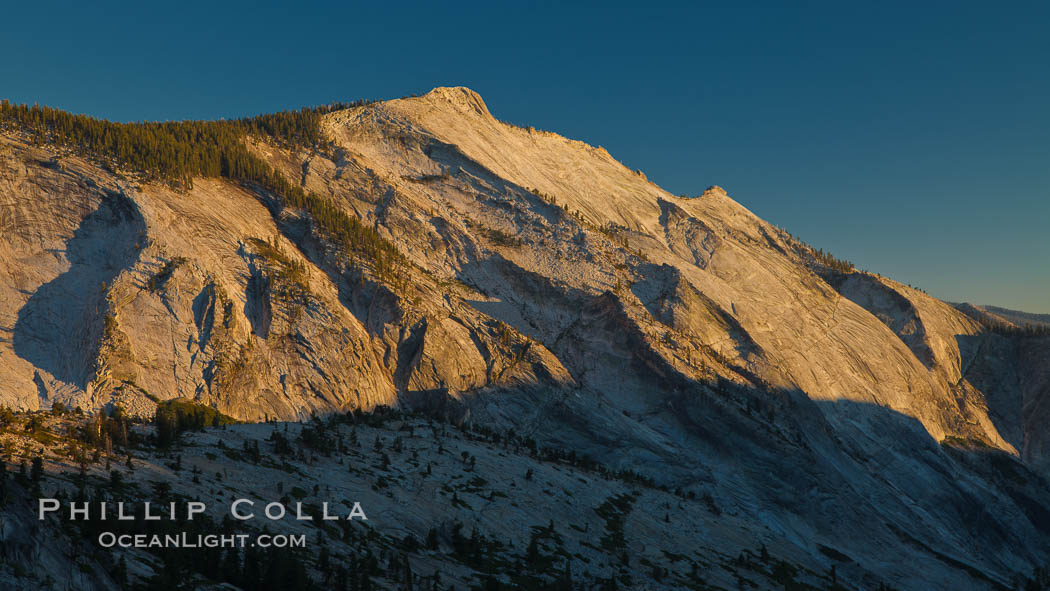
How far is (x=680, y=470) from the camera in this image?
100688mm

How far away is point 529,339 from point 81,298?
6484 centimetres

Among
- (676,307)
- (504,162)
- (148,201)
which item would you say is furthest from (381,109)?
(676,307)

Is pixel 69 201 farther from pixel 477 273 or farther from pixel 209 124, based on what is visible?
pixel 477 273

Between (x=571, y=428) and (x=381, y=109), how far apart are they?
10033 centimetres

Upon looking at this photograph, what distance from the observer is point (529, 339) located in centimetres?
11562

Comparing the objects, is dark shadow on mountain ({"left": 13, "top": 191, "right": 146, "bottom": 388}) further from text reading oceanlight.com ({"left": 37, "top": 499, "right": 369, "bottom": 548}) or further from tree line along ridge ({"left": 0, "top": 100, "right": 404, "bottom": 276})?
text reading oceanlight.com ({"left": 37, "top": 499, "right": 369, "bottom": 548})

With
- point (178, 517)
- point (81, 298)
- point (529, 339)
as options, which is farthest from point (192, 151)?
point (178, 517)

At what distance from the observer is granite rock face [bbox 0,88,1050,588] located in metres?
89.9

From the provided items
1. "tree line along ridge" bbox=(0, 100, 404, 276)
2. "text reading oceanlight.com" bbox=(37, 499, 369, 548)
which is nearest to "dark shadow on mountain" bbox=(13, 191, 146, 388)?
"tree line along ridge" bbox=(0, 100, 404, 276)

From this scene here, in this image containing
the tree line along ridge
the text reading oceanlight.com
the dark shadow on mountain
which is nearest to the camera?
the text reading oceanlight.com

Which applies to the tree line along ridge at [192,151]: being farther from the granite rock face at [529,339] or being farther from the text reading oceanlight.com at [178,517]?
the text reading oceanlight.com at [178,517]

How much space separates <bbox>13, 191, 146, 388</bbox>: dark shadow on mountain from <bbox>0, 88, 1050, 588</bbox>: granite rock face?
33 centimetres

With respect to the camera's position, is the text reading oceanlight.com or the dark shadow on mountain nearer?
the text reading oceanlight.com

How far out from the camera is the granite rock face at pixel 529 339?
295ft
